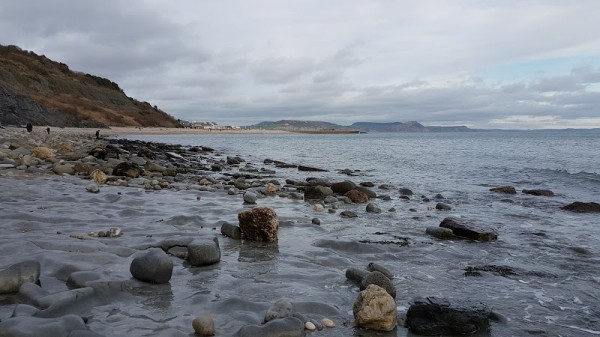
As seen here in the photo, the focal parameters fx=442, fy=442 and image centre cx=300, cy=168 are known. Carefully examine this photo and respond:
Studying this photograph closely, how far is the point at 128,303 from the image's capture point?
13.4ft

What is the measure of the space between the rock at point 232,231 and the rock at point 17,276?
10.1ft

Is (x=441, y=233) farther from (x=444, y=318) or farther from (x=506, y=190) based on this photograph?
(x=506, y=190)

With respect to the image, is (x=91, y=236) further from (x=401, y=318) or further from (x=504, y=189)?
(x=504, y=189)

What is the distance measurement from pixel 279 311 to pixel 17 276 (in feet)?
8.10

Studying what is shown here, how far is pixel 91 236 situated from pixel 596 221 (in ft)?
33.9

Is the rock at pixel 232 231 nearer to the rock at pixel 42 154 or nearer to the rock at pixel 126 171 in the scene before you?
the rock at pixel 126 171

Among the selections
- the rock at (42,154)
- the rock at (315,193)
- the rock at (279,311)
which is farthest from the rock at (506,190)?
the rock at (42,154)

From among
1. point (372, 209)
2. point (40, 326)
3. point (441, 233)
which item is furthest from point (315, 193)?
point (40, 326)

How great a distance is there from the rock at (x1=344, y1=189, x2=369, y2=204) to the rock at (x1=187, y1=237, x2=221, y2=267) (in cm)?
689

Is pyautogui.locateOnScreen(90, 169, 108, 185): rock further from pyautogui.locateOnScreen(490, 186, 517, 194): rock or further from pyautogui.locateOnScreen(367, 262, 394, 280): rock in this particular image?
pyautogui.locateOnScreen(490, 186, 517, 194): rock

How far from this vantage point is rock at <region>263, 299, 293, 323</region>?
3.91 m

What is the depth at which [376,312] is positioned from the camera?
393 centimetres

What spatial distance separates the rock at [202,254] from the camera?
5.41m

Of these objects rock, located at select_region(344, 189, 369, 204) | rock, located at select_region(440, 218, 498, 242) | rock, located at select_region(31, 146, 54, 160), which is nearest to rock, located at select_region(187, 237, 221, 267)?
rock, located at select_region(440, 218, 498, 242)
